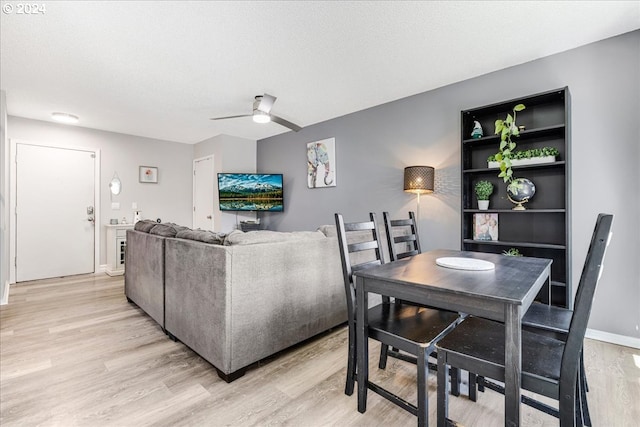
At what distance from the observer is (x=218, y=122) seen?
4625mm

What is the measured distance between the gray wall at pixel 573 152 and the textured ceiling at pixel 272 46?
164 mm

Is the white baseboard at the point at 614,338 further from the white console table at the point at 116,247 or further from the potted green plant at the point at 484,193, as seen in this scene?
the white console table at the point at 116,247

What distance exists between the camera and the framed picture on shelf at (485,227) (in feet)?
9.39

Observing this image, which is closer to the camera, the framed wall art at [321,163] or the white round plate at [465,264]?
the white round plate at [465,264]

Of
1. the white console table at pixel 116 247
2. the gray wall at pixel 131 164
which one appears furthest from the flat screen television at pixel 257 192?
the white console table at pixel 116 247

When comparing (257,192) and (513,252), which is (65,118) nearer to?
(257,192)

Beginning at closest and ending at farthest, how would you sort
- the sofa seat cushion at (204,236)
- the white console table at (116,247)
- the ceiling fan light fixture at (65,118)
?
the sofa seat cushion at (204,236)
the ceiling fan light fixture at (65,118)
the white console table at (116,247)

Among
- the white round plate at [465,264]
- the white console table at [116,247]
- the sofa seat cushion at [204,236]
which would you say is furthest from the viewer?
the white console table at [116,247]

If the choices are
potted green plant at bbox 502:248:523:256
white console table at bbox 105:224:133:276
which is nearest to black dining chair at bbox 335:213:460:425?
potted green plant at bbox 502:248:523:256

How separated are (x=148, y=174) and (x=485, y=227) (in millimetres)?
5448

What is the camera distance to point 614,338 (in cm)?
234

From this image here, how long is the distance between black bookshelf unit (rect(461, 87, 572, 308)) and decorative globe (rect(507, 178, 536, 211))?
0.35 ft

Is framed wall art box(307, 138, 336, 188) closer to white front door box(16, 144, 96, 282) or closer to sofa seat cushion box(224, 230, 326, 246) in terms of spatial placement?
sofa seat cushion box(224, 230, 326, 246)

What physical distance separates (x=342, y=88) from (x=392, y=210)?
5.24 ft
